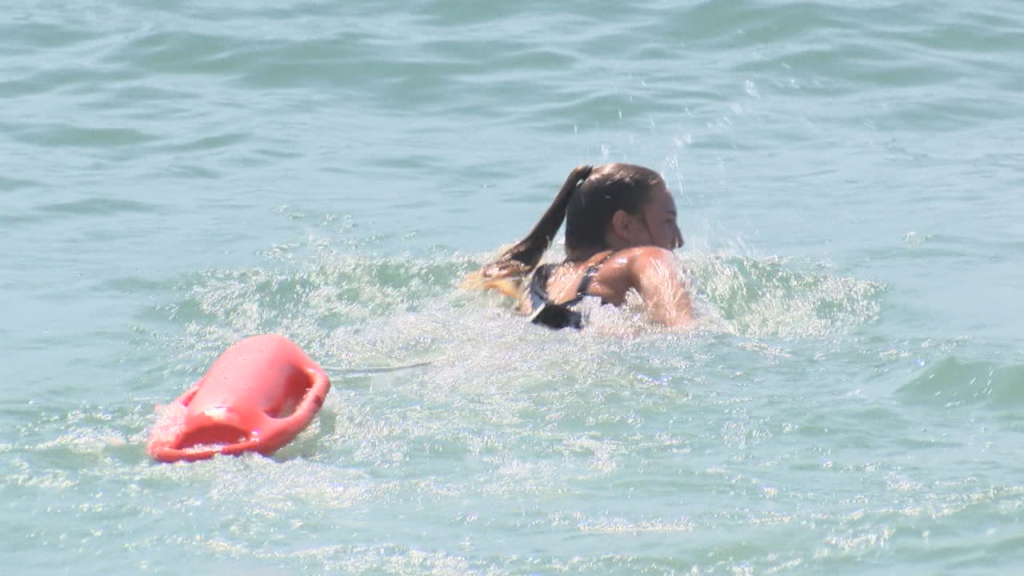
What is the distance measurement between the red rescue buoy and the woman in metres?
1.41

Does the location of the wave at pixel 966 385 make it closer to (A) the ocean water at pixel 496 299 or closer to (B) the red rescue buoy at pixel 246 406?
(A) the ocean water at pixel 496 299

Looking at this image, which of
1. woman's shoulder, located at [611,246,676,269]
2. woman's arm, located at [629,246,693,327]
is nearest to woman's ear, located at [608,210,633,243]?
woman's shoulder, located at [611,246,676,269]

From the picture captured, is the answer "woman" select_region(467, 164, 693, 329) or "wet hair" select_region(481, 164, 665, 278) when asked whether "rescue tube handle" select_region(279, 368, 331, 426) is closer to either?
"woman" select_region(467, 164, 693, 329)

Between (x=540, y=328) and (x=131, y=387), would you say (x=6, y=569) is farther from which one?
(x=540, y=328)

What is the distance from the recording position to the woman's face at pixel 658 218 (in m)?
7.01

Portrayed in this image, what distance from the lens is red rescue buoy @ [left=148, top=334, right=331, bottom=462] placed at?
16.6 ft

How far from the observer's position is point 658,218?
277 inches

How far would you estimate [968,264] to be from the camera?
8219mm

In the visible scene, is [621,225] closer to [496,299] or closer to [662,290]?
[662,290]

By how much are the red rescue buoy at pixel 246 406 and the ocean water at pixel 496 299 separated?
9cm

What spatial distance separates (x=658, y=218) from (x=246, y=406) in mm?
2446

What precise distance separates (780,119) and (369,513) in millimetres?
7967

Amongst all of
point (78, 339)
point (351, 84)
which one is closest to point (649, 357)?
point (78, 339)

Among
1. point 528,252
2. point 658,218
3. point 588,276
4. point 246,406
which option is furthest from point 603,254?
Result: point 246,406
